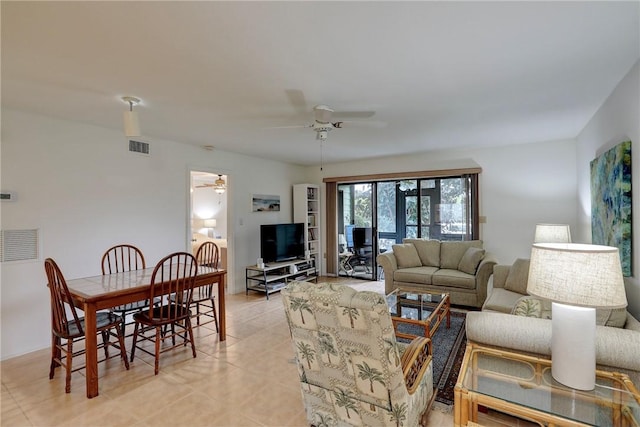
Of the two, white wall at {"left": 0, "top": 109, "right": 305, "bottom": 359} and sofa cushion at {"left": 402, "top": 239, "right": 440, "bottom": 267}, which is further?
sofa cushion at {"left": 402, "top": 239, "right": 440, "bottom": 267}

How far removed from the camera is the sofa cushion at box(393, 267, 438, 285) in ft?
14.8

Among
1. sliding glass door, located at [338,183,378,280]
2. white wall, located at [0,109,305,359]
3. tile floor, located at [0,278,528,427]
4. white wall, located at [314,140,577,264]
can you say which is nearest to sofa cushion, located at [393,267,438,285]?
white wall, located at [314,140,577,264]

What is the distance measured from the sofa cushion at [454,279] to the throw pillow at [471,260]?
3.1 inches

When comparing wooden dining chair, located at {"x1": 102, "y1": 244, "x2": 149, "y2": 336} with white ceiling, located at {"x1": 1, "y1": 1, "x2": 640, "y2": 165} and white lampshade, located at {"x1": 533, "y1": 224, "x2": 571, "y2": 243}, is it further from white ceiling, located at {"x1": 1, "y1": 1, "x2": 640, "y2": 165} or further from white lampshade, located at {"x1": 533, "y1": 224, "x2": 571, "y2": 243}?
white lampshade, located at {"x1": 533, "y1": 224, "x2": 571, "y2": 243}

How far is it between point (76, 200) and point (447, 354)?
420 centimetres

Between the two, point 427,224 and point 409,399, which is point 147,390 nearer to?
point 409,399

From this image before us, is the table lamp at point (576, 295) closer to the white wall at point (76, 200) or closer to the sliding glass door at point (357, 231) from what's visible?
the white wall at point (76, 200)

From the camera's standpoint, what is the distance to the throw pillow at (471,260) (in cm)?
440

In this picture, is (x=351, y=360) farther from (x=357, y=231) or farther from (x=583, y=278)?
(x=357, y=231)

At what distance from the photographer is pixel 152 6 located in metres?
1.55

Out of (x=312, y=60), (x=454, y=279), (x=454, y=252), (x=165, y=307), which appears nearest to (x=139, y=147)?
(x=165, y=307)

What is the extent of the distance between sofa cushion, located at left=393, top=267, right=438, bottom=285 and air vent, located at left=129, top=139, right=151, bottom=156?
3.90 metres

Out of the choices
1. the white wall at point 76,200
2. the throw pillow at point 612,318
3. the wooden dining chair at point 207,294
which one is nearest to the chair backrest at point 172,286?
the wooden dining chair at point 207,294

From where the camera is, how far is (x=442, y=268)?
4.88m
